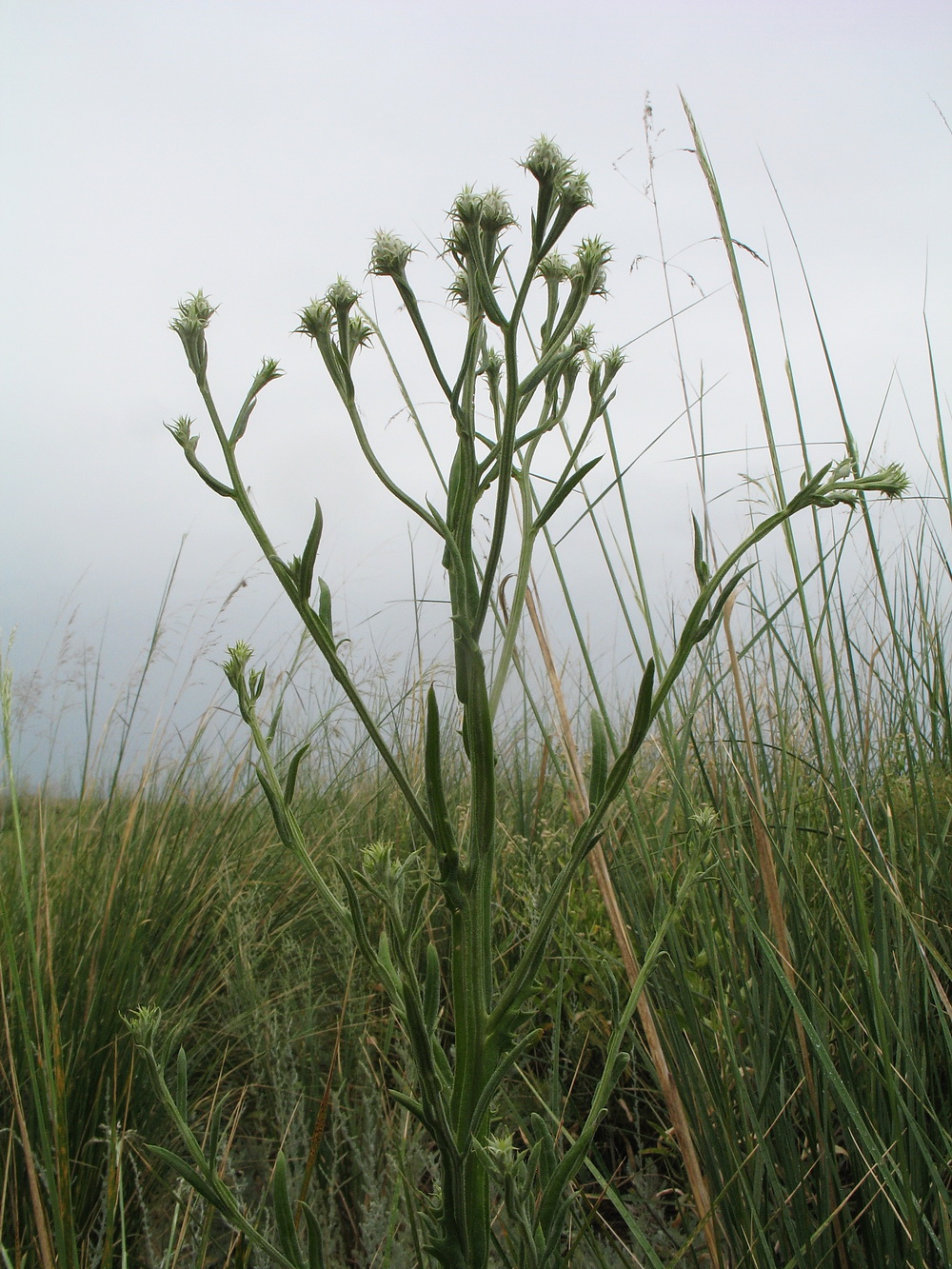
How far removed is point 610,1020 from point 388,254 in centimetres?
160

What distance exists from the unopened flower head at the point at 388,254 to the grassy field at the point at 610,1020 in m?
0.52

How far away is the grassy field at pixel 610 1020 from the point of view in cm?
130

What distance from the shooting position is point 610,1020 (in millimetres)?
1913

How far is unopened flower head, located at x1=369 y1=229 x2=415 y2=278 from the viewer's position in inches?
44.1

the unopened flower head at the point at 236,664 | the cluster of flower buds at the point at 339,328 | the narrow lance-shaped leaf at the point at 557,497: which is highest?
the cluster of flower buds at the point at 339,328

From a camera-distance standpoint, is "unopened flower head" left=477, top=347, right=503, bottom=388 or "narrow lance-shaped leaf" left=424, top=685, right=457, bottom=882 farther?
"unopened flower head" left=477, top=347, right=503, bottom=388

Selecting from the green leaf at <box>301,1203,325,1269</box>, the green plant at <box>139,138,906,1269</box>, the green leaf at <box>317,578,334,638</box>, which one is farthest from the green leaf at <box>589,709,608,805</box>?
the green leaf at <box>301,1203,325,1269</box>

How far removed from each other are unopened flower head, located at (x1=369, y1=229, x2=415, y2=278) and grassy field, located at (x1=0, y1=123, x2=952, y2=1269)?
0.52 meters

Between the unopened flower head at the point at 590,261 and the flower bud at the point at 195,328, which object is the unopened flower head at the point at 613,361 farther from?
the flower bud at the point at 195,328

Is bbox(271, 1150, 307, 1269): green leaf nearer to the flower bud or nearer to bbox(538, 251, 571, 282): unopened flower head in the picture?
the flower bud

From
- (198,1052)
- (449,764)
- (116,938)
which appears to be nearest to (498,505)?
(116,938)

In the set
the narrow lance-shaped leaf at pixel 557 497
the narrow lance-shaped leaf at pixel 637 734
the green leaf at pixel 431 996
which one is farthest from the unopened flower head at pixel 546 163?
the green leaf at pixel 431 996

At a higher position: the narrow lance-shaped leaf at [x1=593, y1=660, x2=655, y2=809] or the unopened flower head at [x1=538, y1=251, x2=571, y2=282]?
the unopened flower head at [x1=538, y1=251, x2=571, y2=282]

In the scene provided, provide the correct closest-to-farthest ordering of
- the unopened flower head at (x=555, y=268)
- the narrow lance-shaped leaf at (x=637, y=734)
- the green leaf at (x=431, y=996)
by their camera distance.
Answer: the narrow lance-shaped leaf at (x=637, y=734) < the green leaf at (x=431, y=996) < the unopened flower head at (x=555, y=268)
